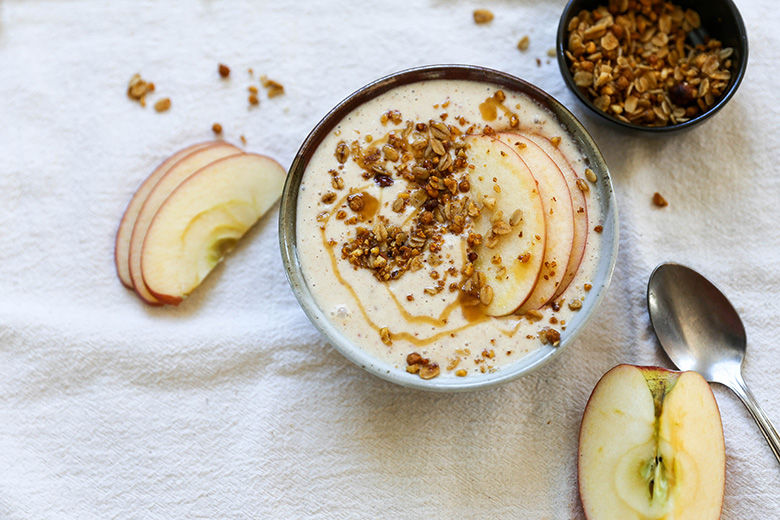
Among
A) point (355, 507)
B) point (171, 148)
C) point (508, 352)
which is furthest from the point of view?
point (171, 148)

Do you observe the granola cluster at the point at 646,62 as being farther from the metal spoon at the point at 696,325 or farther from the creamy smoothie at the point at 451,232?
the metal spoon at the point at 696,325

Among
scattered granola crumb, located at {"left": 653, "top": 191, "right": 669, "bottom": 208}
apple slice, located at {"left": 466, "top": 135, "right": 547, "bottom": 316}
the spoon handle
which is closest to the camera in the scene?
apple slice, located at {"left": 466, "top": 135, "right": 547, "bottom": 316}

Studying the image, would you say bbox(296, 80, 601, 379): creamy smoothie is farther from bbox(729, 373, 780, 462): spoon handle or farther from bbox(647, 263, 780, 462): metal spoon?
bbox(729, 373, 780, 462): spoon handle

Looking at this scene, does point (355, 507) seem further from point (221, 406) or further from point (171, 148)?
point (171, 148)

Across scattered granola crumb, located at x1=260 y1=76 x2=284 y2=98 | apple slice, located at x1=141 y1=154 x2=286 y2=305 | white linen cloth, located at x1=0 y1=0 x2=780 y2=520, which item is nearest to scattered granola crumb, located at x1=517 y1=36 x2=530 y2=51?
white linen cloth, located at x1=0 y1=0 x2=780 y2=520

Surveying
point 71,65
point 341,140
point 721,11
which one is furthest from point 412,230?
point 71,65

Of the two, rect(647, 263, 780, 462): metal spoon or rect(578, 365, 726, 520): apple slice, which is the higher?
rect(647, 263, 780, 462): metal spoon
